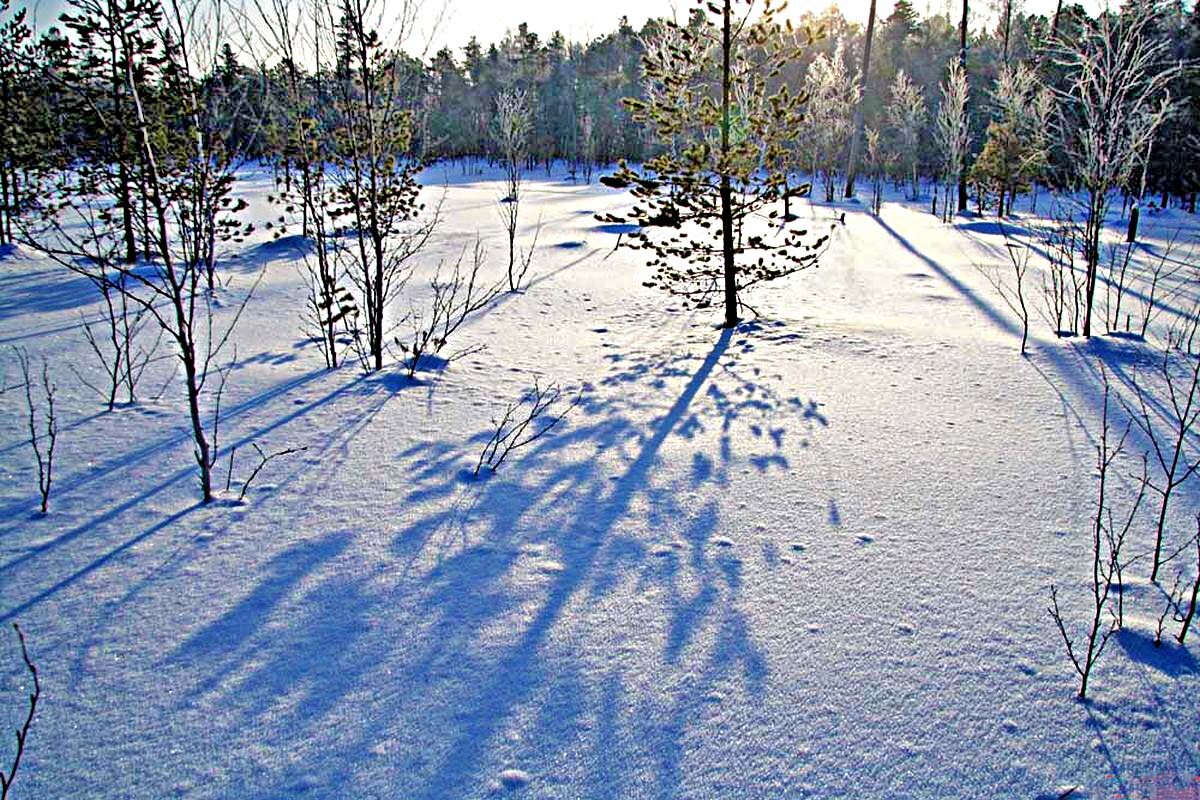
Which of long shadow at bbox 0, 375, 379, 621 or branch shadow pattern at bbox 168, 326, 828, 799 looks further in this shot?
long shadow at bbox 0, 375, 379, 621

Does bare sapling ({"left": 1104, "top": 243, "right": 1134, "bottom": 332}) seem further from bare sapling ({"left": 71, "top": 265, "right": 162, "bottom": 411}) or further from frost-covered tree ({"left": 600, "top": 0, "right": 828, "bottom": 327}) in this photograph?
bare sapling ({"left": 71, "top": 265, "right": 162, "bottom": 411})

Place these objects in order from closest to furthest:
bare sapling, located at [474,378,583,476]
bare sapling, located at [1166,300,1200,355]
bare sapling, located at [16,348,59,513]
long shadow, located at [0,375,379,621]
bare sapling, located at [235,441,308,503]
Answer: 1. long shadow, located at [0,375,379,621]
2. bare sapling, located at [16,348,59,513]
3. bare sapling, located at [235,441,308,503]
4. bare sapling, located at [474,378,583,476]
5. bare sapling, located at [1166,300,1200,355]

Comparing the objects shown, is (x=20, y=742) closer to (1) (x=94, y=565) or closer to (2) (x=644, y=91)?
(1) (x=94, y=565)

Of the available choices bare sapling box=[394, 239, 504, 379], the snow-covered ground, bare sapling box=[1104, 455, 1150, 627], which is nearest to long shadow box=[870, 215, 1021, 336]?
the snow-covered ground

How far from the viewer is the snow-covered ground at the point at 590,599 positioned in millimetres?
1764

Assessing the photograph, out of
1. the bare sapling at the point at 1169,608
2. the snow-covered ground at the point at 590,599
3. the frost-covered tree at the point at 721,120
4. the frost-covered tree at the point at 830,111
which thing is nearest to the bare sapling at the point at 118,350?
the snow-covered ground at the point at 590,599

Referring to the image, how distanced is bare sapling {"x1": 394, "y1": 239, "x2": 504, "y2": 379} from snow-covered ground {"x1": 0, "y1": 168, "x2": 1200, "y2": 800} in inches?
19.6

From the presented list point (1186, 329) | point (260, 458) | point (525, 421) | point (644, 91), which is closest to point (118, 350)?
point (260, 458)

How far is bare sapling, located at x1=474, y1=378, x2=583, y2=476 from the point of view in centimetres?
363

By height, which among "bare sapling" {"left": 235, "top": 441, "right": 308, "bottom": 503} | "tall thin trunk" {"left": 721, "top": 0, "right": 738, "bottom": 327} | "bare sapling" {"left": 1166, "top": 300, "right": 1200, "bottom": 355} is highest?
"tall thin trunk" {"left": 721, "top": 0, "right": 738, "bottom": 327}

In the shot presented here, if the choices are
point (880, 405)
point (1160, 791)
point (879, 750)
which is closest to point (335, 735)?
point (879, 750)

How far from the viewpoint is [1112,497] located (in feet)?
10.5

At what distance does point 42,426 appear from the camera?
12.3 feet

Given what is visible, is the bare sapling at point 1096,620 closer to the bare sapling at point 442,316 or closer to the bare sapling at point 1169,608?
the bare sapling at point 1169,608
